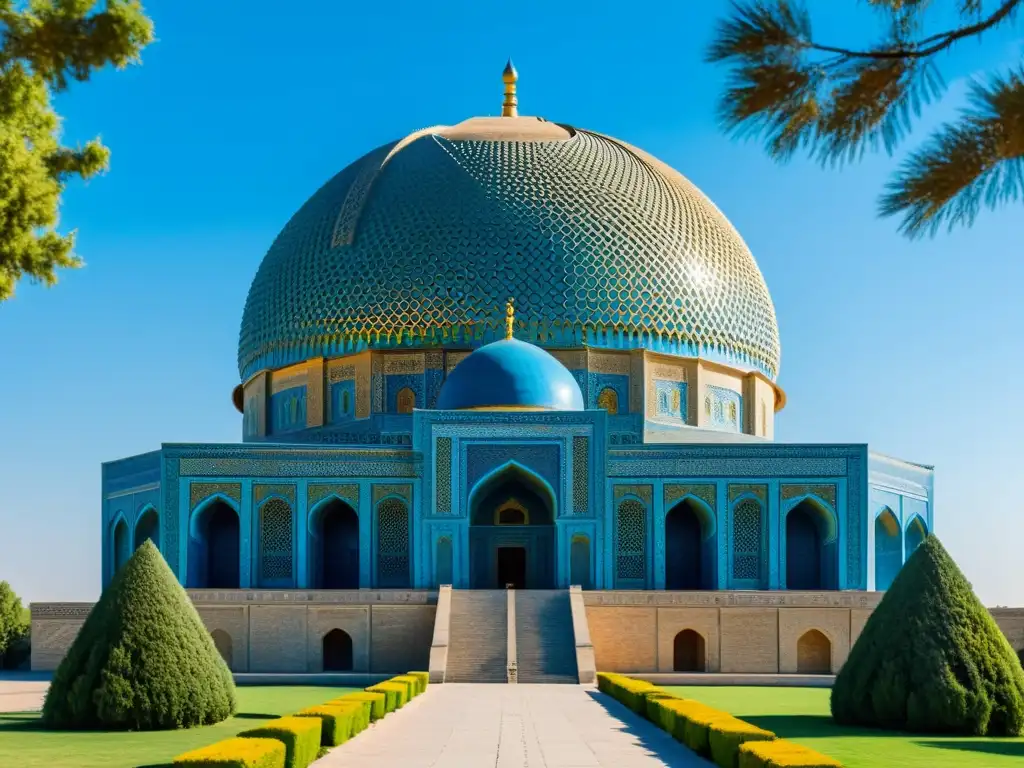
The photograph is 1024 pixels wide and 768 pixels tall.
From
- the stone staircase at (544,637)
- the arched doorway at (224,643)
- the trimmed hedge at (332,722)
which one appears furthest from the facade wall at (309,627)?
the trimmed hedge at (332,722)

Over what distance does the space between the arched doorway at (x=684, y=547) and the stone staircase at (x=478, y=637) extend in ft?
14.0

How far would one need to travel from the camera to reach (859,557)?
2494 cm

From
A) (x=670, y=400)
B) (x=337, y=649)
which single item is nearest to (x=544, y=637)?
(x=337, y=649)

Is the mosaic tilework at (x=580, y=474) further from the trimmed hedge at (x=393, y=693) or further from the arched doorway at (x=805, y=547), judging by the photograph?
the trimmed hedge at (x=393, y=693)

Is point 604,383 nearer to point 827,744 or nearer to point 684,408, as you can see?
point 684,408

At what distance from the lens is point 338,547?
26.3 m

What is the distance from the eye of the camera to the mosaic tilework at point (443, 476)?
24578 mm

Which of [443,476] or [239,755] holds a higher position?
[443,476]

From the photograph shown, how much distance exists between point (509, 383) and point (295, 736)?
621 inches

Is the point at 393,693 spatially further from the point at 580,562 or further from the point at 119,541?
the point at 119,541

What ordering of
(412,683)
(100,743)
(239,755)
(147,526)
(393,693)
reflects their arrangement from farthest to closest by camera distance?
1. (147,526)
2. (412,683)
3. (393,693)
4. (100,743)
5. (239,755)

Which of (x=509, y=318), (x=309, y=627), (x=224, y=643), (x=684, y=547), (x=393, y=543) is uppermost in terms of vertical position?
(x=509, y=318)

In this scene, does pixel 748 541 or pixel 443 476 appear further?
pixel 748 541

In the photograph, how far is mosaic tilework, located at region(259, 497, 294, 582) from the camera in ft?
82.2
